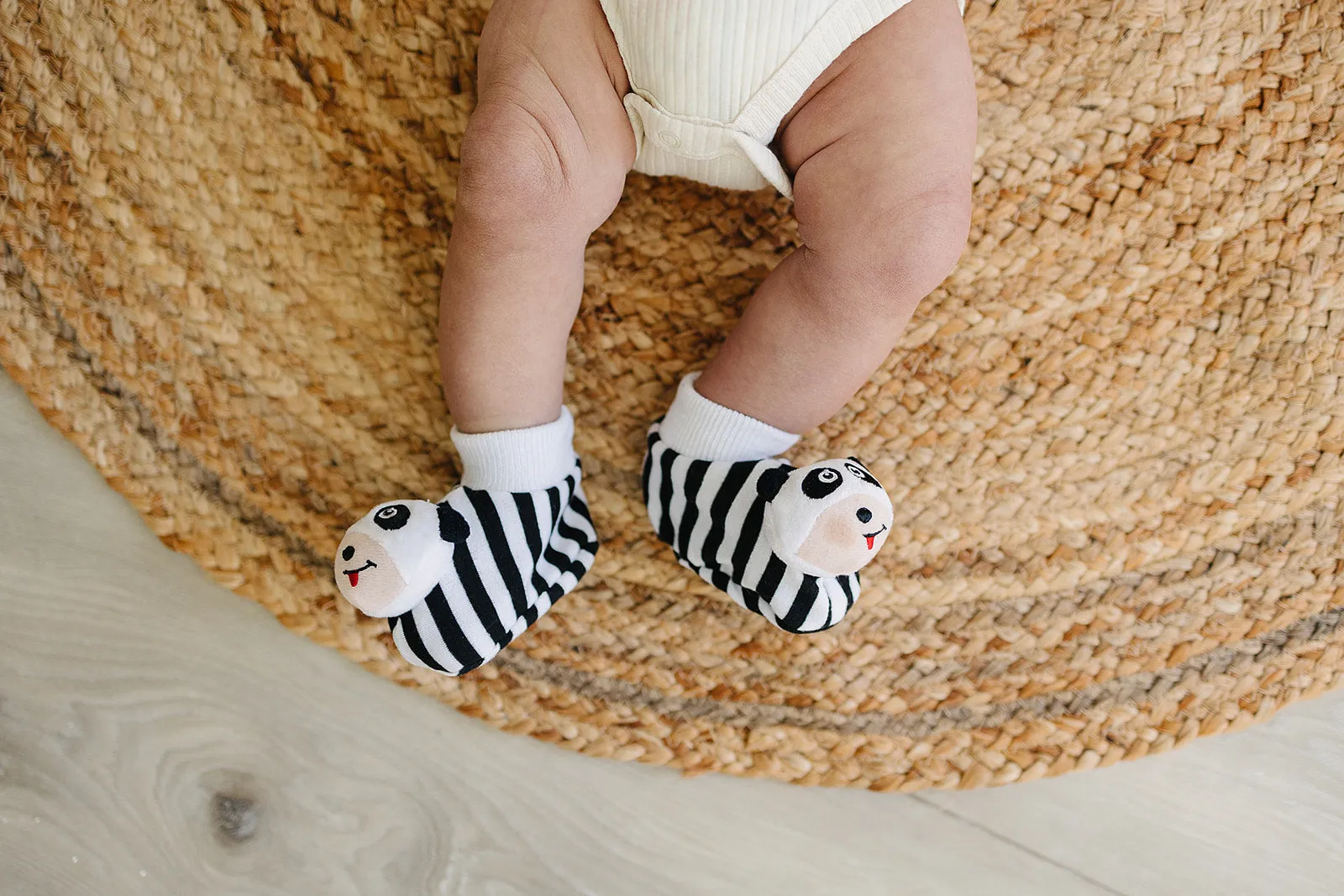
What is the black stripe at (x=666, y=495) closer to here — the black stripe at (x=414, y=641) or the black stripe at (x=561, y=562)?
the black stripe at (x=561, y=562)

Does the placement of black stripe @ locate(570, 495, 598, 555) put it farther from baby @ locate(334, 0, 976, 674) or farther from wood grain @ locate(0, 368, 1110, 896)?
wood grain @ locate(0, 368, 1110, 896)

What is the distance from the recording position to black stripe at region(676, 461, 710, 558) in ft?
2.17

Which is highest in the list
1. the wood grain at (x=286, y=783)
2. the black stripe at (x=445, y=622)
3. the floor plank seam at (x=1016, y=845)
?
the black stripe at (x=445, y=622)

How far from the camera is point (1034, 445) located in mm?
763

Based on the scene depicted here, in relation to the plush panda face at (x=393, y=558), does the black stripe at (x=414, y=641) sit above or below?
below

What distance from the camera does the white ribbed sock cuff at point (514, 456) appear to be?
646mm

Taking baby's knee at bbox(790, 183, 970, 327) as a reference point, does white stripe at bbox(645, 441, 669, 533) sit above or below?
below

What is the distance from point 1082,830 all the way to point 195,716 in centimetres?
75

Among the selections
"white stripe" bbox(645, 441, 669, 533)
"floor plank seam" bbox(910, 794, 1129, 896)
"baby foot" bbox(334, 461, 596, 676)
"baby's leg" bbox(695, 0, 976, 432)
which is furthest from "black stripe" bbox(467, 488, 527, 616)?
"floor plank seam" bbox(910, 794, 1129, 896)

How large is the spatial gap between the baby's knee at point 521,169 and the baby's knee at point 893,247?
6.8 inches

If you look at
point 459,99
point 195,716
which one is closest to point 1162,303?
point 459,99

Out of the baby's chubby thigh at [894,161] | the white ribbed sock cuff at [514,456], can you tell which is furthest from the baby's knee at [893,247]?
the white ribbed sock cuff at [514,456]

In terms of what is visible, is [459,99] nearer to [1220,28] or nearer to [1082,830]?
[1220,28]

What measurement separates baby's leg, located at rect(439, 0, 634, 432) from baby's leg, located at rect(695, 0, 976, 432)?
5.5 inches
